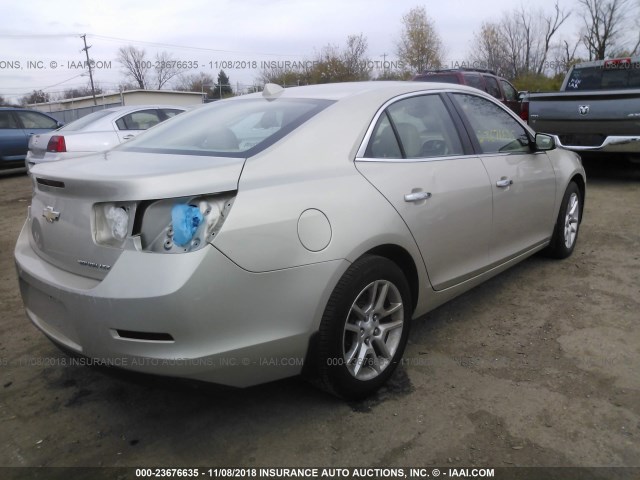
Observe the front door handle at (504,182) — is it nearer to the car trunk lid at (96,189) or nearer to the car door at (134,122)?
the car trunk lid at (96,189)

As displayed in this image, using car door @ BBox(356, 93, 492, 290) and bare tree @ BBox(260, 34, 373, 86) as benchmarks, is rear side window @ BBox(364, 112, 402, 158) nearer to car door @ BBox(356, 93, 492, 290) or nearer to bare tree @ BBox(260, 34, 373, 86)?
car door @ BBox(356, 93, 492, 290)

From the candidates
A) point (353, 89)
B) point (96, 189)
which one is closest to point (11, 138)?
point (353, 89)

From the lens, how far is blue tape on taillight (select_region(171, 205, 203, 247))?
194 centimetres

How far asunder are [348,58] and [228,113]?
40.5 metres

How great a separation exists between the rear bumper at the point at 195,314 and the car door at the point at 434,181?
66cm

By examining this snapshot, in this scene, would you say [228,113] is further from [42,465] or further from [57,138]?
[57,138]

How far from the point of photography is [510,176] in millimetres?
3561

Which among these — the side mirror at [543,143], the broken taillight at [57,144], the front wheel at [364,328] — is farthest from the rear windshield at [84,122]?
the front wheel at [364,328]

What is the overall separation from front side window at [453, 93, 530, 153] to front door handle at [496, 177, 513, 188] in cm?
22

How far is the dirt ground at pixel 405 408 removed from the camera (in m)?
2.23

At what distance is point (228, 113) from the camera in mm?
3039

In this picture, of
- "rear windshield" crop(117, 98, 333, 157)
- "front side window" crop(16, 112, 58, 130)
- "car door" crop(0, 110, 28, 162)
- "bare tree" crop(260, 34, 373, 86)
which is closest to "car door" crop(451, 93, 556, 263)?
"rear windshield" crop(117, 98, 333, 157)

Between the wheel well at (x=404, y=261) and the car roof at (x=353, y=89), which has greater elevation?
the car roof at (x=353, y=89)

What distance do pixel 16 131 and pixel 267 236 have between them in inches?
462
